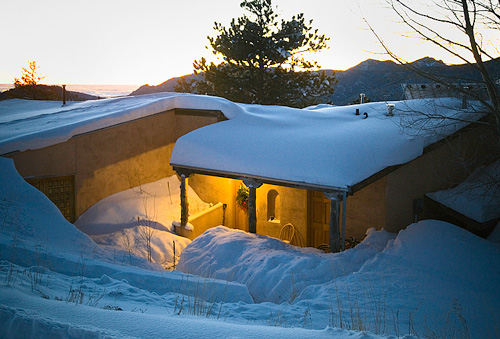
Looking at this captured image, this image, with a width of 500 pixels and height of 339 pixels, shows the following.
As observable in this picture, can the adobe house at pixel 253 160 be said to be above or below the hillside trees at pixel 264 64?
below

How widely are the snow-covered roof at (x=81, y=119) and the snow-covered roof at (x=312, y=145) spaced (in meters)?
1.69

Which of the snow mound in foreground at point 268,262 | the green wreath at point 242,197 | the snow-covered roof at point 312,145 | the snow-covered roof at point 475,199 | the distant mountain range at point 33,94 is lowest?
the snow mound in foreground at point 268,262

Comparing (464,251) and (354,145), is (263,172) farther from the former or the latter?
(464,251)

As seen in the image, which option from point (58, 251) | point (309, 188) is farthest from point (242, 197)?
point (58, 251)

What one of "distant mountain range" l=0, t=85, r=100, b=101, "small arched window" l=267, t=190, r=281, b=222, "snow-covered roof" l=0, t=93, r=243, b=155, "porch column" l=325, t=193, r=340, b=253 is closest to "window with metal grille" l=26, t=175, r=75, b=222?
"snow-covered roof" l=0, t=93, r=243, b=155

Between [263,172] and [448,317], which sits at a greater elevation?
[263,172]

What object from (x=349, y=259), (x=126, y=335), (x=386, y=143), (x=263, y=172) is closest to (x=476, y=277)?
(x=349, y=259)

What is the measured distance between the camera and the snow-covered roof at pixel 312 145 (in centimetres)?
1033

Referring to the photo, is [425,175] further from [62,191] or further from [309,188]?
[62,191]

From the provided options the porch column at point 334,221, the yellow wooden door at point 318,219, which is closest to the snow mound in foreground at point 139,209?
the yellow wooden door at point 318,219

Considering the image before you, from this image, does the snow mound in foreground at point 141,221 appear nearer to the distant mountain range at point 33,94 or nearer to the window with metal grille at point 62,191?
the window with metal grille at point 62,191

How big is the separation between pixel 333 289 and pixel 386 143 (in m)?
4.53

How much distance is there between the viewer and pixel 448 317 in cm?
686

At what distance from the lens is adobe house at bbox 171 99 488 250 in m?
10.3
